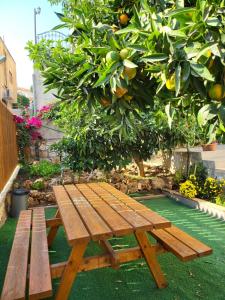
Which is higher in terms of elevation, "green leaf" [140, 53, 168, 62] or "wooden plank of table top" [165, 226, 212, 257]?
"green leaf" [140, 53, 168, 62]

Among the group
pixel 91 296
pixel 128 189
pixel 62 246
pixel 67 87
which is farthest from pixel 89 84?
pixel 128 189

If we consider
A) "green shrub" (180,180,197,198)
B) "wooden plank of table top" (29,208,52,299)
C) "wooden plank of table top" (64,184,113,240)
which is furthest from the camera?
"green shrub" (180,180,197,198)

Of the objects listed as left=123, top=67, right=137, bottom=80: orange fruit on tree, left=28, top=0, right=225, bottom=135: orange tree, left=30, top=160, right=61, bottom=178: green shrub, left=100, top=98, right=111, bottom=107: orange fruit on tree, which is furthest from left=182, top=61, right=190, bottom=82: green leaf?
left=30, top=160, right=61, bottom=178: green shrub

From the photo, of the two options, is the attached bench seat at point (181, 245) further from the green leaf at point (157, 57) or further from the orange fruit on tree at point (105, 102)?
the green leaf at point (157, 57)

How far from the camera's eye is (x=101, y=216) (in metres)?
2.62

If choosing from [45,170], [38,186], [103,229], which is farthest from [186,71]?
[45,170]

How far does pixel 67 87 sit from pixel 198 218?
412 cm

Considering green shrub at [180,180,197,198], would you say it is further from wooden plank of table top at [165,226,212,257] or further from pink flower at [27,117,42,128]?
pink flower at [27,117,42,128]

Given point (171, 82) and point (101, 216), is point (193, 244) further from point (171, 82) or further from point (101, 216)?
point (171, 82)

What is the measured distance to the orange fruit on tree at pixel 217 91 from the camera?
1032 millimetres

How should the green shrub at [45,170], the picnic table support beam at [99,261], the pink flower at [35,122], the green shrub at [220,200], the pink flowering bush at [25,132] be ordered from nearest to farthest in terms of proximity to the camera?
the picnic table support beam at [99,261], the green shrub at [220,200], the green shrub at [45,170], the pink flowering bush at [25,132], the pink flower at [35,122]

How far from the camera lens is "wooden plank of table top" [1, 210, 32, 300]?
1.83m

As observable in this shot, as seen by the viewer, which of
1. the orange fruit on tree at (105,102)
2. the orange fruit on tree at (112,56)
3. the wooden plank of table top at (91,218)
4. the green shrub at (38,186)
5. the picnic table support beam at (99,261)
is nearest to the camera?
the orange fruit on tree at (112,56)

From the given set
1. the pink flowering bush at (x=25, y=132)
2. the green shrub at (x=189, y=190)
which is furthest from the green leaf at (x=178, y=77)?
the pink flowering bush at (x=25, y=132)
